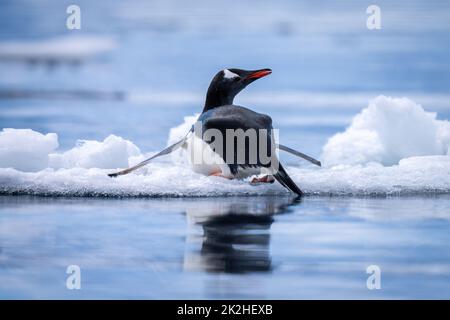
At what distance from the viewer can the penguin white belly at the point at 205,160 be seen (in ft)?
15.6

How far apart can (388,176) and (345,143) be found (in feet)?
3.76

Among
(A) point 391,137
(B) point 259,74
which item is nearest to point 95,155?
(B) point 259,74

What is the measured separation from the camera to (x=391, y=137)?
6.12 metres

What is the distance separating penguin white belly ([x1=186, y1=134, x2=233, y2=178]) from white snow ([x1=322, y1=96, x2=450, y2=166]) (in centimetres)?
134

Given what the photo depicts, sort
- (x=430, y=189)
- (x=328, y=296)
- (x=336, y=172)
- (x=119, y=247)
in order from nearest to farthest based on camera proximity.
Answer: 1. (x=328, y=296)
2. (x=119, y=247)
3. (x=430, y=189)
4. (x=336, y=172)

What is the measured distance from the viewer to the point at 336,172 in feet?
17.1

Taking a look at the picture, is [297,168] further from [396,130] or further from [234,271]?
[234,271]

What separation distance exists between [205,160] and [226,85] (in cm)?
64

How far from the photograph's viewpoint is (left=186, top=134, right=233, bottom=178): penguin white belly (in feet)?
15.6

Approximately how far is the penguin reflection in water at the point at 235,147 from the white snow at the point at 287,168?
0.07m

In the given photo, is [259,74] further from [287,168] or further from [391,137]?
[391,137]

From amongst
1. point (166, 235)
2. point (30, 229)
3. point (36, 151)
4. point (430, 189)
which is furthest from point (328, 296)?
point (36, 151)
